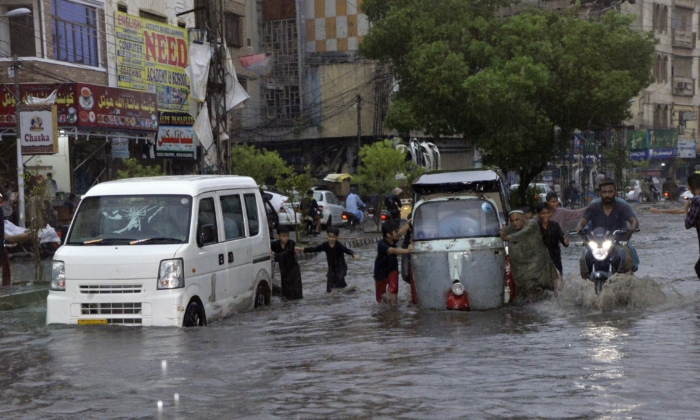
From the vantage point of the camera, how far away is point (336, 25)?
56375 millimetres

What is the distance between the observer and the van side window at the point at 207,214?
11.8 metres

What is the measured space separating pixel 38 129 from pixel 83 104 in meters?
2.59

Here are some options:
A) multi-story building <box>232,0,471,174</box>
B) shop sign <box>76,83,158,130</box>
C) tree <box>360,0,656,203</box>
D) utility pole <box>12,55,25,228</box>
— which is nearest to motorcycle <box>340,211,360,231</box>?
tree <box>360,0,656,203</box>

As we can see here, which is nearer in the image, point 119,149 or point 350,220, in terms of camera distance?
point 119,149

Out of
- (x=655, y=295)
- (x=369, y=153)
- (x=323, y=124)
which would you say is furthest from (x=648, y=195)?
(x=655, y=295)

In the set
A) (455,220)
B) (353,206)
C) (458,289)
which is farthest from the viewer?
(353,206)

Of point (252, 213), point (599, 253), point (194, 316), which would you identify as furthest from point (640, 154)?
point (194, 316)

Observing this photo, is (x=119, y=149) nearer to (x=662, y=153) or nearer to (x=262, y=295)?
(x=262, y=295)

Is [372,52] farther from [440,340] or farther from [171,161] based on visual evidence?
[440,340]

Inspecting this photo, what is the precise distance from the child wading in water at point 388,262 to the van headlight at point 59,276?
15.0ft

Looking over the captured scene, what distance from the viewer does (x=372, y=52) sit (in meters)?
34.4

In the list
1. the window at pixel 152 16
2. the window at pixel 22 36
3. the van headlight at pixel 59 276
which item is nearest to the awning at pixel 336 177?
the window at pixel 152 16

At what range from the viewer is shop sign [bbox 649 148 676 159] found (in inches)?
2849

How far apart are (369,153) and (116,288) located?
29582mm
